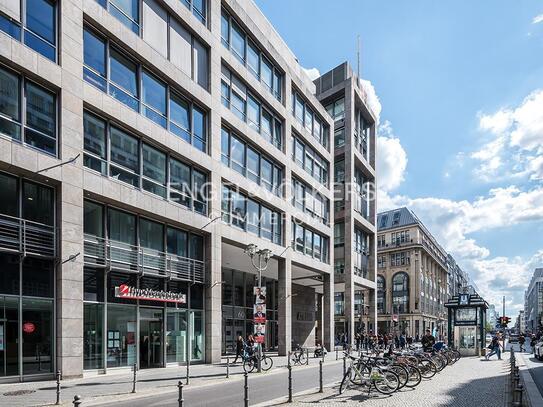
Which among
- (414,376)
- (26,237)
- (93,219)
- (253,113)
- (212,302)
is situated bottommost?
(414,376)

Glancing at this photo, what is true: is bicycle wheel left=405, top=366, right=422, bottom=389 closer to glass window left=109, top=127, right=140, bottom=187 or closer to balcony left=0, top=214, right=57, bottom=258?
balcony left=0, top=214, right=57, bottom=258

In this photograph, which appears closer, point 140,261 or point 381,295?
point 140,261

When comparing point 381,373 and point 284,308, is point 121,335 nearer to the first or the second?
point 381,373

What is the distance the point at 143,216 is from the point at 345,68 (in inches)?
1322

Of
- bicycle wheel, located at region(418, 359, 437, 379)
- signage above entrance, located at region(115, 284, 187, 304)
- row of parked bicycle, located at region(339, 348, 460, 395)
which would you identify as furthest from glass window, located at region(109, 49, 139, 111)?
bicycle wheel, located at region(418, 359, 437, 379)

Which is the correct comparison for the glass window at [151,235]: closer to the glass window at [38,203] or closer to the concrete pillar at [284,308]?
the glass window at [38,203]

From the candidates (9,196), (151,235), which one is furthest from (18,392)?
(151,235)

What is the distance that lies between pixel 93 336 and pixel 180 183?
8.70 m

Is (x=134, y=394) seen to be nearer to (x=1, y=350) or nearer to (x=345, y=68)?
(x=1, y=350)

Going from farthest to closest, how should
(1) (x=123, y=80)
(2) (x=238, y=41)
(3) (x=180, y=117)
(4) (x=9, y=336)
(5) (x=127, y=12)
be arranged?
(2) (x=238, y=41) → (3) (x=180, y=117) → (5) (x=127, y=12) → (1) (x=123, y=80) → (4) (x=9, y=336)

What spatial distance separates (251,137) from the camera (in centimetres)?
3250

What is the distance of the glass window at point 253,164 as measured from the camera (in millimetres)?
32812

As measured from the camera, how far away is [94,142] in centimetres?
2091

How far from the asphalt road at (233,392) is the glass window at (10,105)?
9.73m
